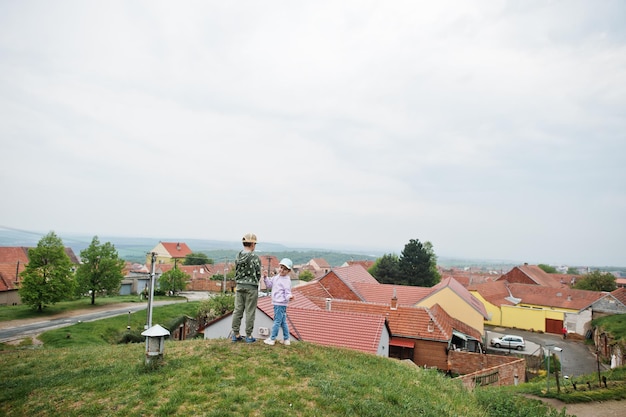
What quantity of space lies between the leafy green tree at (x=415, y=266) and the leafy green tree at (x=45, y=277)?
1698 inches

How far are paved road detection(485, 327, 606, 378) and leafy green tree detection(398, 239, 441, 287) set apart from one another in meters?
13.5

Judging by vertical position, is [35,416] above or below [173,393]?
below

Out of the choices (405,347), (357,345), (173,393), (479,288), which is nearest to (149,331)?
(173,393)

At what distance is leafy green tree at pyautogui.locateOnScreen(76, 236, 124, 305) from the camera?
1426 inches

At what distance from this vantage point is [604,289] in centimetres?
5712

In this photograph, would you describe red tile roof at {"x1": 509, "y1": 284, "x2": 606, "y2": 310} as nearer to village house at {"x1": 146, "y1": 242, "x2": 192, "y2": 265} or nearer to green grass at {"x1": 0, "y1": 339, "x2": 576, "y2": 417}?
green grass at {"x1": 0, "y1": 339, "x2": 576, "y2": 417}

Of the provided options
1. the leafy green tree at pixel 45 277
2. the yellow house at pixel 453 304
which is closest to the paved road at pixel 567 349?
the yellow house at pixel 453 304

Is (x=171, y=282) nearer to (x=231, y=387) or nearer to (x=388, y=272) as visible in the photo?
(x=388, y=272)

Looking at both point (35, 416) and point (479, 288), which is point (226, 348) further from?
point (479, 288)

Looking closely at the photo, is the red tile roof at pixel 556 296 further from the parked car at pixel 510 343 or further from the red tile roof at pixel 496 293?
the parked car at pixel 510 343

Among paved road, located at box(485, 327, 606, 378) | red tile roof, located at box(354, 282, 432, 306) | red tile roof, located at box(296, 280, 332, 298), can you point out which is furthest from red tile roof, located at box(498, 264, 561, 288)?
red tile roof, located at box(296, 280, 332, 298)

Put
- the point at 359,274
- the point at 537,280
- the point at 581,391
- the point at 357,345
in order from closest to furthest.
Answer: the point at 581,391 < the point at 357,345 < the point at 359,274 < the point at 537,280

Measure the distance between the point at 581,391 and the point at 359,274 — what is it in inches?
1086

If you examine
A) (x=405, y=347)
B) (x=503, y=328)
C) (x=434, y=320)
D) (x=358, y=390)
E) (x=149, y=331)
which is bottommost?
(x=503, y=328)
